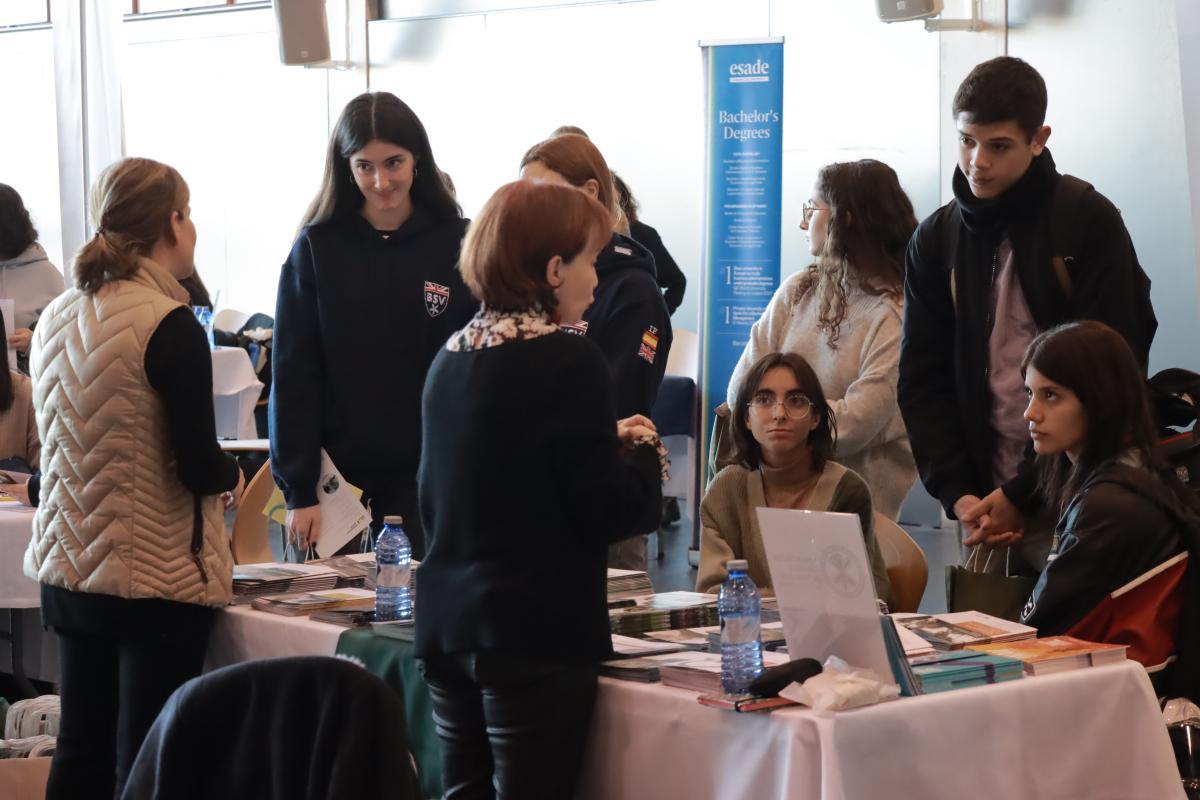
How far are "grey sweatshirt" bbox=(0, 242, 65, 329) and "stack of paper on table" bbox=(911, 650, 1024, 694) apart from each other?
150 inches

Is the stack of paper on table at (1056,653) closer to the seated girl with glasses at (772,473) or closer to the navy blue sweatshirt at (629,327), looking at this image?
the seated girl with glasses at (772,473)

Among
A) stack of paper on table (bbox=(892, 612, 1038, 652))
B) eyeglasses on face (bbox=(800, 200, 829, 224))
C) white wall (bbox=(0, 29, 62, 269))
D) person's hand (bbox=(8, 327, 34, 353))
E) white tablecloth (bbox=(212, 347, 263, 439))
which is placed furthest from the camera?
white wall (bbox=(0, 29, 62, 269))

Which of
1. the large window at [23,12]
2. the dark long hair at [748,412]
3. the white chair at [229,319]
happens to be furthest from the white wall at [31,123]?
the dark long hair at [748,412]

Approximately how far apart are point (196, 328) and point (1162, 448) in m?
1.72

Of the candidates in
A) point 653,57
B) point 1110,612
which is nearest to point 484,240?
point 1110,612

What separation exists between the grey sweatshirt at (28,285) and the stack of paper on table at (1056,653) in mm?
3799

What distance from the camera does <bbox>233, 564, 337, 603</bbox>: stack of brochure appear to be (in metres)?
2.86

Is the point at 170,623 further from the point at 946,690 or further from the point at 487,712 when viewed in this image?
the point at 946,690

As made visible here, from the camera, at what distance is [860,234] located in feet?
12.4

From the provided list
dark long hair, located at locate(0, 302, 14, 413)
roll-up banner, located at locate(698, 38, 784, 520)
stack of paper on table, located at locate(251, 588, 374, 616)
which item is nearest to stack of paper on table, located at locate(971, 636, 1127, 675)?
stack of paper on table, located at locate(251, 588, 374, 616)

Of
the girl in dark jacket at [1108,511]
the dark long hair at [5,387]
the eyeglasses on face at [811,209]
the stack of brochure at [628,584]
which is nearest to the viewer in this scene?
the girl in dark jacket at [1108,511]

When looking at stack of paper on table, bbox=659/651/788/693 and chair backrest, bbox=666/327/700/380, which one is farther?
chair backrest, bbox=666/327/700/380

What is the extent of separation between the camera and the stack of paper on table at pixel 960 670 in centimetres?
209

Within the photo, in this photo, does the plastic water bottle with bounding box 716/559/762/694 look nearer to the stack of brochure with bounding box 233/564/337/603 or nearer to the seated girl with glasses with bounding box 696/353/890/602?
the seated girl with glasses with bounding box 696/353/890/602
